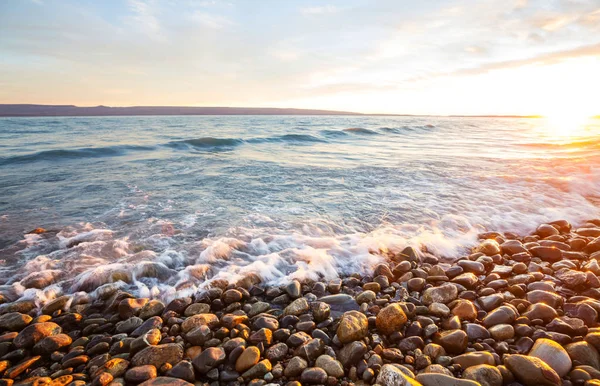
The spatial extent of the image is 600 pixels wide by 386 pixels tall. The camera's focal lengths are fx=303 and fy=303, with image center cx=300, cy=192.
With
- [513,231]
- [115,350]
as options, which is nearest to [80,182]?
[115,350]

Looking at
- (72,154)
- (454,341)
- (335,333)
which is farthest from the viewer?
(72,154)

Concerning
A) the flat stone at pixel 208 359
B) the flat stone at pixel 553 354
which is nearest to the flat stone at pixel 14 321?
the flat stone at pixel 208 359

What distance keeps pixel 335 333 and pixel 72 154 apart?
15.2 meters

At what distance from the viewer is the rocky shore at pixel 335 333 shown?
218 centimetres

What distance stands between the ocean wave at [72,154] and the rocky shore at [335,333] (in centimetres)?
1214

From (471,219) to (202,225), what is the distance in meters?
4.85

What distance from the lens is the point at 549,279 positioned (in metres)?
3.51

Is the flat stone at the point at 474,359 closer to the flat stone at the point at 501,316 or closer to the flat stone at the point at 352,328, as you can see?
the flat stone at the point at 501,316

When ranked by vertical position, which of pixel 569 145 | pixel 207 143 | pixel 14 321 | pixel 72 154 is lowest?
pixel 14 321

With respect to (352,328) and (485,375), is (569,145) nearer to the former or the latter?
(485,375)

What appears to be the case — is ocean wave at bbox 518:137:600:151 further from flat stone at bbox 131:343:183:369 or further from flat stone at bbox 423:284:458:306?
flat stone at bbox 131:343:183:369

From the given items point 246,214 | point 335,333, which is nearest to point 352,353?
point 335,333

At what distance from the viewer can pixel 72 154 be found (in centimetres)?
1338

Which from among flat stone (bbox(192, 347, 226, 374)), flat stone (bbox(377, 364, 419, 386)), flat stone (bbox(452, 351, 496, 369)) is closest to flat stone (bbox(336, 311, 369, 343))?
flat stone (bbox(377, 364, 419, 386))
